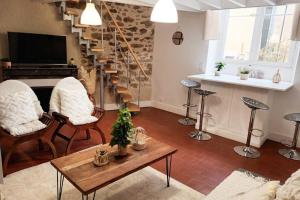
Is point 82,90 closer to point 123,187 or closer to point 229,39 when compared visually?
point 123,187

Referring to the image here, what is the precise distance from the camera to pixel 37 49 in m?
4.48

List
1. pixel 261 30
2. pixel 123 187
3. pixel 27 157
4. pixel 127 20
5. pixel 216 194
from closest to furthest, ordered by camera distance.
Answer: pixel 216 194 < pixel 123 187 < pixel 27 157 < pixel 261 30 < pixel 127 20

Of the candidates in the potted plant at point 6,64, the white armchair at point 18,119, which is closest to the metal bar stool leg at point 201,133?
the white armchair at point 18,119

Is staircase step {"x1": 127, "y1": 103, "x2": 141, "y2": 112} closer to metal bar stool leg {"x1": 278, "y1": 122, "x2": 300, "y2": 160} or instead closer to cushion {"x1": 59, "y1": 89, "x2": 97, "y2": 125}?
cushion {"x1": 59, "y1": 89, "x2": 97, "y2": 125}

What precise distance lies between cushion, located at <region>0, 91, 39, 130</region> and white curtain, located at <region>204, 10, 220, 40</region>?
3.15m

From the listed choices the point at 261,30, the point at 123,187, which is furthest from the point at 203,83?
the point at 123,187

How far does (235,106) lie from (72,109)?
270cm

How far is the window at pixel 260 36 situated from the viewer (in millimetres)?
4086

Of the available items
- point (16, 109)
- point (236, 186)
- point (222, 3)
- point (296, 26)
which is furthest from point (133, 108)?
point (236, 186)

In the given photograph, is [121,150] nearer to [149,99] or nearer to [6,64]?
[6,64]

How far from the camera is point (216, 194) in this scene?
182 cm

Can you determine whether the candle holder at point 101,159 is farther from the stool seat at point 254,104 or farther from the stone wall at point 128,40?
the stone wall at point 128,40

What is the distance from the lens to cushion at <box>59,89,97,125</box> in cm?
335

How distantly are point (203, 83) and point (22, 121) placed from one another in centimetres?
304
